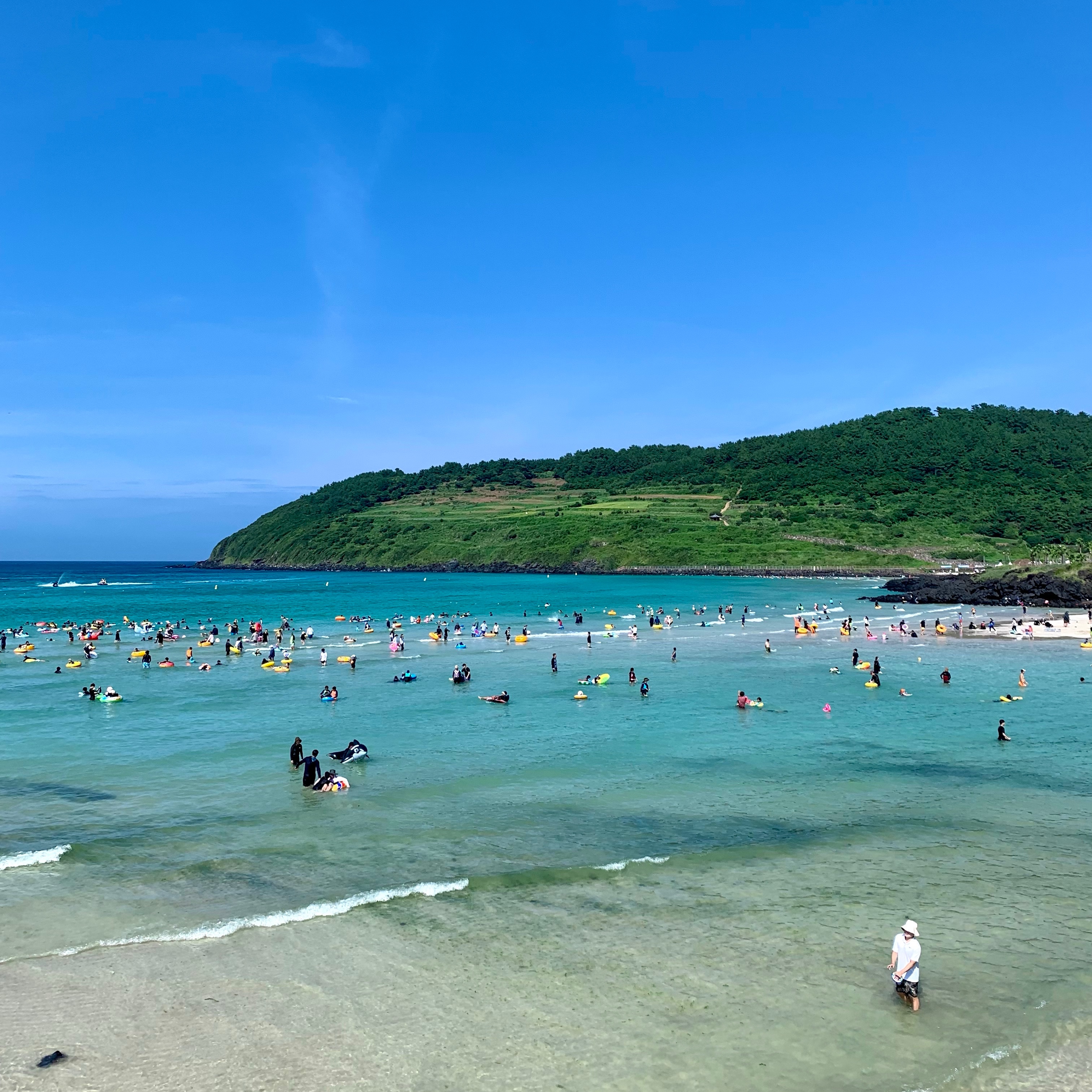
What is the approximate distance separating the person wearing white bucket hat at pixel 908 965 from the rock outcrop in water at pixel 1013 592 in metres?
102

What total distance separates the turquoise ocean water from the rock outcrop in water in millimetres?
58123

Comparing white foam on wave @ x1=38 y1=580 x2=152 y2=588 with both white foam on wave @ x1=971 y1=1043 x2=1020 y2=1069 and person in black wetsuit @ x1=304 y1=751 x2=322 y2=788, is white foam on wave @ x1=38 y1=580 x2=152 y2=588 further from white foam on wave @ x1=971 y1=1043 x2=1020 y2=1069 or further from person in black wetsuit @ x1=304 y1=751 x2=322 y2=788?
white foam on wave @ x1=971 y1=1043 x2=1020 y2=1069

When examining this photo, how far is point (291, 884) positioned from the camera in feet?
65.4

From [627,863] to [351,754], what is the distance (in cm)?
1465

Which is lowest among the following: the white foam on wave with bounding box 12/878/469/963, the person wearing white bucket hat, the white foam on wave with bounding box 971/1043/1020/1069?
the white foam on wave with bounding box 971/1043/1020/1069

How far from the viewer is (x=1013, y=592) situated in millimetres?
108500

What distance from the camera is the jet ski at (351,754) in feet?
104

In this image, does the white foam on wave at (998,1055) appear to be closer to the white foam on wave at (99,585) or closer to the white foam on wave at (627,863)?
the white foam on wave at (627,863)

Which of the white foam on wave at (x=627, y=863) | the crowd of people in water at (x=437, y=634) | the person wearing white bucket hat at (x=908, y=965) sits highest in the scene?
the crowd of people in water at (x=437, y=634)

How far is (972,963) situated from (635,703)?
2893cm

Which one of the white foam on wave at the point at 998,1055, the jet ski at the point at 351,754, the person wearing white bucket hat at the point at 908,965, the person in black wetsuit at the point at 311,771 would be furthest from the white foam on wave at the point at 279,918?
the jet ski at the point at 351,754

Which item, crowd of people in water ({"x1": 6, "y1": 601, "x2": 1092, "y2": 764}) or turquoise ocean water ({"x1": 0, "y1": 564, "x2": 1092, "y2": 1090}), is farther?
crowd of people in water ({"x1": 6, "y1": 601, "x2": 1092, "y2": 764})

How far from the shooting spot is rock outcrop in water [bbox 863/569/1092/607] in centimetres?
10375

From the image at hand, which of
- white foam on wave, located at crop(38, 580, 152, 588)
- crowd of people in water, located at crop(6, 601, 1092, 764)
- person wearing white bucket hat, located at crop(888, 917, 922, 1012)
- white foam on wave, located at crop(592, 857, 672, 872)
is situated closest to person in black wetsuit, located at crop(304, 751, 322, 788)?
white foam on wave, located at crop(592, 857, 672, 872)
